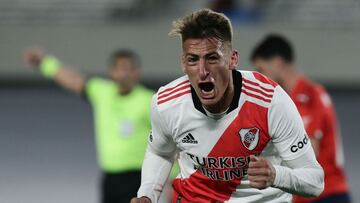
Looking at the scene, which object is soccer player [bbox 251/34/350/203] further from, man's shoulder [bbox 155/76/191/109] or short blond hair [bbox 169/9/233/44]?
short blond hair [bbox 169/9/233/44]

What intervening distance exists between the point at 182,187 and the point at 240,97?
0.58 m

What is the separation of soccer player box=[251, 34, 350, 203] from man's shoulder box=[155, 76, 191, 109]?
6.01 ft

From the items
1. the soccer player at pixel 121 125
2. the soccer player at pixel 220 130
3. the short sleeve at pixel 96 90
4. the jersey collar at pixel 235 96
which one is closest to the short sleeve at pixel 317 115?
the soccer player at pixel 121 125

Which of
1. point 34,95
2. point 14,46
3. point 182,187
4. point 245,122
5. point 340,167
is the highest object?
point 245,122

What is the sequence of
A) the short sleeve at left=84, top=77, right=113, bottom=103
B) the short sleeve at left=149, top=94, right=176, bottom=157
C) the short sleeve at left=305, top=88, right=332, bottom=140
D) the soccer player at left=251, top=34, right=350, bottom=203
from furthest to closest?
the short sleeve at left=84, top=77, right=113, bottom=103
the short sleeve at left=305, top=88, right=332, bottom=140
the soccer player at left=251, top=34, right=350, bottom=203
the short sleeve at left=149, top=94, right=176, bottom=157

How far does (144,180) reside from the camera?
15.7ft

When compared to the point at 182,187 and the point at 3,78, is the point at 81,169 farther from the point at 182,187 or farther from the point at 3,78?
the point at 182,187

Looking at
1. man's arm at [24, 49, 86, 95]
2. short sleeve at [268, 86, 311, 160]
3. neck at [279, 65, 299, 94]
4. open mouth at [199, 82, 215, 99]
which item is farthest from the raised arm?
man's arm at [24, 49, 86, 95]

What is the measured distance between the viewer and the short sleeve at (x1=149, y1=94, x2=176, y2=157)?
183 inches

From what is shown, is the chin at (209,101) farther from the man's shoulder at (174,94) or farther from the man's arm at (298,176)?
the man's arm at (298,176)

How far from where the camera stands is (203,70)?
427 centimetres

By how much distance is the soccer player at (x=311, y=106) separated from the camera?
6527 millimetres

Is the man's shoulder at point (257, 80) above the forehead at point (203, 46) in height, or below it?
below

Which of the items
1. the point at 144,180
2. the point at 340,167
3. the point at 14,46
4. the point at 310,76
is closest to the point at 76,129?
the point at 14,46
